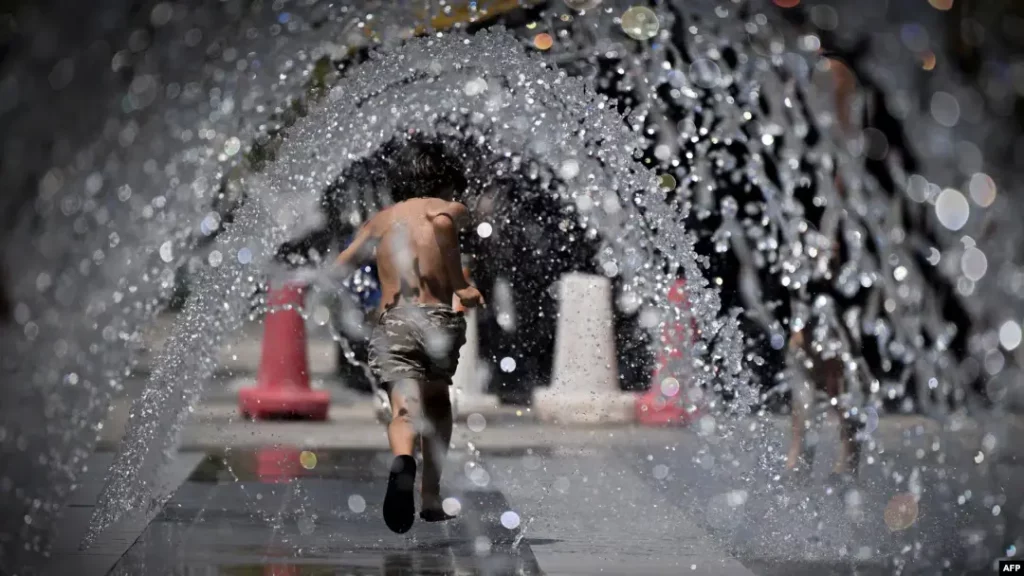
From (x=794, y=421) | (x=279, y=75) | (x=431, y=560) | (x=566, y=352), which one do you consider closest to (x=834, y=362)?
(x=794, y=421)

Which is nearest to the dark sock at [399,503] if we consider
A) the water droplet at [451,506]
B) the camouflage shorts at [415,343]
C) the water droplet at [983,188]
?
the camouflage shorts at [415,343]

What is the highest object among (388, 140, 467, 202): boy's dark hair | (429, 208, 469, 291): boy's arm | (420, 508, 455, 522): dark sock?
(388, 140, 467, 202): boy's dark hair

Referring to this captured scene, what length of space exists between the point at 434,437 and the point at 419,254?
2.61ft

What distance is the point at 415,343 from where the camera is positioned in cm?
600

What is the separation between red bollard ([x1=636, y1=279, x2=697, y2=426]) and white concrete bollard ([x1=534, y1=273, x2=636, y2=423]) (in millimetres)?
160

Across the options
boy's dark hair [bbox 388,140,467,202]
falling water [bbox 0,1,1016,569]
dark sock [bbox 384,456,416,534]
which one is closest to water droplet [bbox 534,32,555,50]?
falling water [bbox 0,1,1016,569]

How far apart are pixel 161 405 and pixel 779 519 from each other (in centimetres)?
298

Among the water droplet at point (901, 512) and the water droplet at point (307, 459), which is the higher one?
the water droplet at point (901, 512)

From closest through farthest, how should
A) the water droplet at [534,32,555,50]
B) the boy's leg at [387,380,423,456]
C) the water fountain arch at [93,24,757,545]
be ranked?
the boy's leg at [387,380,423,456], the water fountain arch at [93,24,757,545], the water droplet at [534,32,555,50]

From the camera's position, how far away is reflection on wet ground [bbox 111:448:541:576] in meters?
5.17

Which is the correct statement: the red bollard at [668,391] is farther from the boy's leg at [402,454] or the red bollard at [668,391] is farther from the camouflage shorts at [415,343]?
the boy's leg at [402,454]

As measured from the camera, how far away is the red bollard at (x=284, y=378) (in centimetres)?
1006

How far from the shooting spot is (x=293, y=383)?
33.4 feet

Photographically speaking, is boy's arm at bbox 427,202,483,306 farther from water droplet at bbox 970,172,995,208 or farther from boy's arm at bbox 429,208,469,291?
water droplet at bbox 970,172,995,208
